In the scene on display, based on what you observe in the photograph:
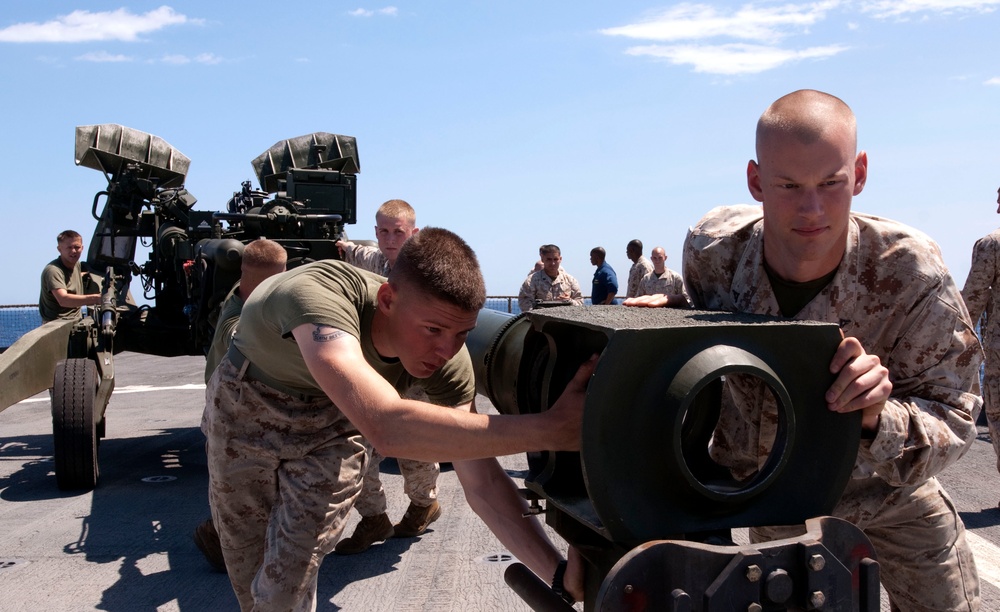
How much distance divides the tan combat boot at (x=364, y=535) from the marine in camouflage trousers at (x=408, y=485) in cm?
4

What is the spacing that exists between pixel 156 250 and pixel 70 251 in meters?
1.37

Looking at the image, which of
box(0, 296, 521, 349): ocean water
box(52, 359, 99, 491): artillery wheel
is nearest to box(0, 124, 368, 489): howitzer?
box(52, 359, 99, 491): artillery wheel

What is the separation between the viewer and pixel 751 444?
Result: 7.98 ft

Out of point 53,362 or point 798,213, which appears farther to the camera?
point 53,362

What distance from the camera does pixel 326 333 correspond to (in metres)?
2.41

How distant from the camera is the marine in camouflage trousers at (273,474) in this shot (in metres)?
3.18

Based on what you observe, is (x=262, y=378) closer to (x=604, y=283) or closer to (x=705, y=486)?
(x=705, y=486)

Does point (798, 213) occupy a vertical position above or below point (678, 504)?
above

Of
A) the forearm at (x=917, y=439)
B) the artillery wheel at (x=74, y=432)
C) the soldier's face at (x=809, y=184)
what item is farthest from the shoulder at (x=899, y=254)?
the artillery wheel at (x=74, y=432)

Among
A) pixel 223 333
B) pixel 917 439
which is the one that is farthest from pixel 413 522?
pixel 917 439

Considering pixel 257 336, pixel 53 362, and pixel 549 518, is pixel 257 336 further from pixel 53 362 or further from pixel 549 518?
pixel 53 362

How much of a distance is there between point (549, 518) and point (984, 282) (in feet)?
Answer: 17.5

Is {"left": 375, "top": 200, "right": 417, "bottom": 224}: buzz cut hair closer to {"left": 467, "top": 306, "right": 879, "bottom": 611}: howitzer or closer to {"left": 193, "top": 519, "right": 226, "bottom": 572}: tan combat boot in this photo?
{"left": 193, "top": 519, "right": 226, "bottom": 572}: tan combat boot

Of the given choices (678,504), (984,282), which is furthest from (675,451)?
(984,282)
